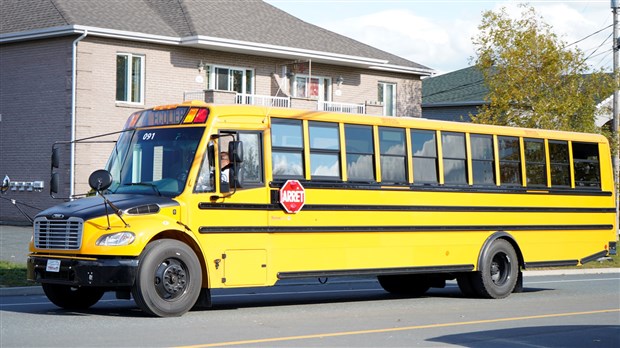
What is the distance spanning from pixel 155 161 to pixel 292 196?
1.95 m

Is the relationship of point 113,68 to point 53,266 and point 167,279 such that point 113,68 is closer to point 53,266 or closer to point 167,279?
point 53,266

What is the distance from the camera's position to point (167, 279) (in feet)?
43.3

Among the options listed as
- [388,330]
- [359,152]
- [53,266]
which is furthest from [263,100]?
[388,330]

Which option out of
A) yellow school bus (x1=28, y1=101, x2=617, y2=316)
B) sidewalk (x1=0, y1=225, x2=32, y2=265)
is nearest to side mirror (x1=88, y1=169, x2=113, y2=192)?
yellow school bus (x1=28, y1=101, x2=617, y2=316)

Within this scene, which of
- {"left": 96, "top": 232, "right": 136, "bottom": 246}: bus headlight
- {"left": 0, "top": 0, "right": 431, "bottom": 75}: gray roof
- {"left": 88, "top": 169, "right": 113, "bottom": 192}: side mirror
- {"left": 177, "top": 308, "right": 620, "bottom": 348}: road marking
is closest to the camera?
{"left": 177, "top": 308, "right": 620, "bottom": 348}: road marking

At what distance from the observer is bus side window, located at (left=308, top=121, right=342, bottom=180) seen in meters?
15.1

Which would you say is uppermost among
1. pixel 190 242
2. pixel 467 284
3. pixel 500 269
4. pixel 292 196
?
pixel 292 196

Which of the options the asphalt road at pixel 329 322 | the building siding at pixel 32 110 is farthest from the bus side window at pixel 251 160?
the building siding at pixel 32 110

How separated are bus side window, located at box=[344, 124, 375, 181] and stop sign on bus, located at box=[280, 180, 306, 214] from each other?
42.3 inches

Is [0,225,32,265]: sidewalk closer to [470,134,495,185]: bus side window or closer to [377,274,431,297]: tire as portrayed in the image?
[377,274,431,297]: tire

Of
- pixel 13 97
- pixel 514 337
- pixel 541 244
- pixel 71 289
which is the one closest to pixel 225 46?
pixel 13 97

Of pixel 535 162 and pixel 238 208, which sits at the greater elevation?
pixel 535 162

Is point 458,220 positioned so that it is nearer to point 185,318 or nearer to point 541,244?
point 541,244

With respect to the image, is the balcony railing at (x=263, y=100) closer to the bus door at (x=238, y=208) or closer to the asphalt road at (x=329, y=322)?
the asphalt road at (x=329, y=322)
